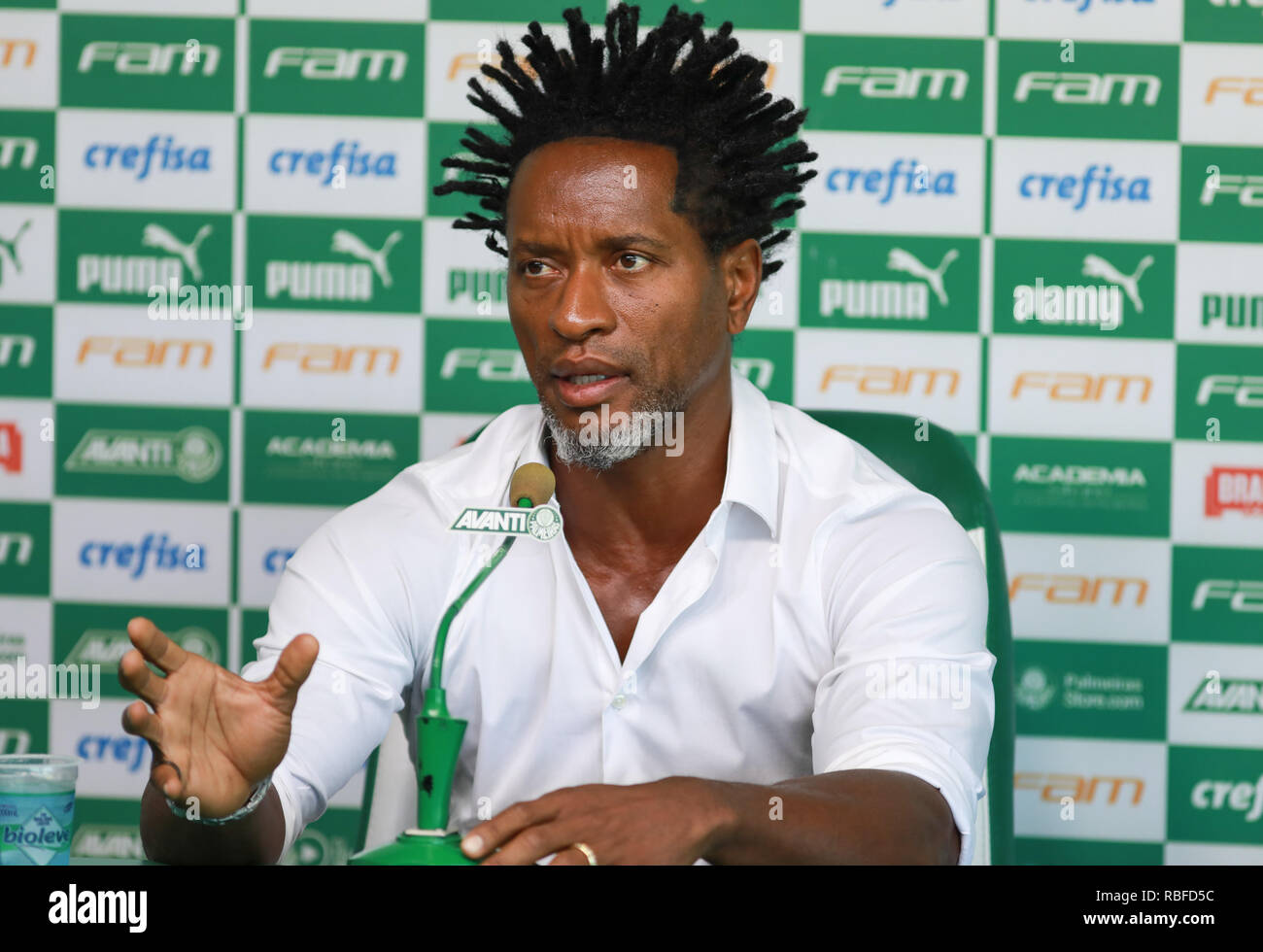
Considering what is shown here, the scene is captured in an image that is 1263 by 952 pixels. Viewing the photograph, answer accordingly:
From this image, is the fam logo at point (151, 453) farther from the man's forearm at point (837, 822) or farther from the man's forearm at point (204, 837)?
the man's forearm at point (837, 822)

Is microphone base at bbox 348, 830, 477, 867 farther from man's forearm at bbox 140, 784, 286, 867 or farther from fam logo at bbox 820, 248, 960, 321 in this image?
fam logo at bbox 820, 248, 960, 321

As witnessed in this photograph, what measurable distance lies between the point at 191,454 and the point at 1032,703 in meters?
1.60

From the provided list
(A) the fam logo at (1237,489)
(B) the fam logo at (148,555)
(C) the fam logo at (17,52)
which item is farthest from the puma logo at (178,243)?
(A) the fam logo at (1237,489)

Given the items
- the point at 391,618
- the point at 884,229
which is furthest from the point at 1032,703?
the point at 391,618

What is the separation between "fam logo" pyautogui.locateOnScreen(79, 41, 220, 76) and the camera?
2494 mm

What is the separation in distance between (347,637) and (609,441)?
0.35 metres

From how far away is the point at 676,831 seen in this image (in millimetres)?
956

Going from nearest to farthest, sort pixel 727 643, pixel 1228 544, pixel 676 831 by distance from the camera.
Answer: pixel 676 831, pixel 727 643, pixel 1228 544

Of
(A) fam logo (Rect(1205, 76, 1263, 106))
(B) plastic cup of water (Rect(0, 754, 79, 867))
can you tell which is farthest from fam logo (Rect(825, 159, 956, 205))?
(B) plastic cup of water (Rect(0, 754, 79, 867))

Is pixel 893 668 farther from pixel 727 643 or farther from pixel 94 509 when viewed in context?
pixel 94 509

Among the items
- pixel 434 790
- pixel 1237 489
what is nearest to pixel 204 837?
pixel 434 790

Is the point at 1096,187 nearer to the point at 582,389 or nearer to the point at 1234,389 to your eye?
the point at 1234,389

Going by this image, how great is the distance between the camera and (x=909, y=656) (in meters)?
1.28

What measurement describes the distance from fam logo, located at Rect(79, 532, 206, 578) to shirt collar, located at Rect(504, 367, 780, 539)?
3.82 ft
